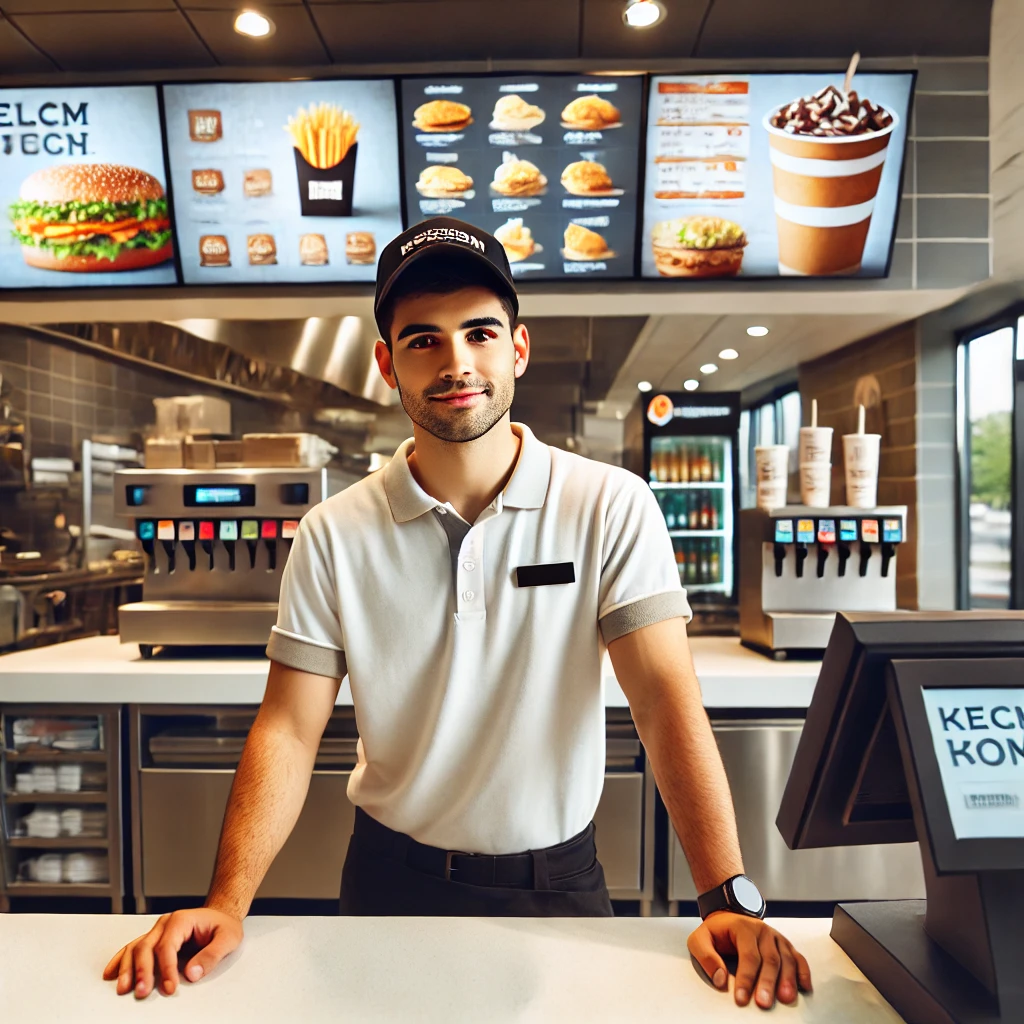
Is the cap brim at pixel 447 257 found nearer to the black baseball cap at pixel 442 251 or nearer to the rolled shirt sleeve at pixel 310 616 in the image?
the black baseball cap at pixel 442 251

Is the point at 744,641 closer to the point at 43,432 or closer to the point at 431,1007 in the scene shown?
the point at 431,1007

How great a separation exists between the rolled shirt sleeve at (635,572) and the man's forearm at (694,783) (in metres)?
0.12

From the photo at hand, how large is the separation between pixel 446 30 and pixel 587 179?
0.70 metres

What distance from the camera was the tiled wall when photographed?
9.95ft

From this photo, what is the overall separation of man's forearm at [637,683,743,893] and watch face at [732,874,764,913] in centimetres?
5

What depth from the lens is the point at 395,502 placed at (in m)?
1.32

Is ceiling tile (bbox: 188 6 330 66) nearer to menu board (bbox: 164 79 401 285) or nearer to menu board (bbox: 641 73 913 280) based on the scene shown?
menu board (bbox: 164 79 401 285)

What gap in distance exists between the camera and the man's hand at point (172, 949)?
0.80m

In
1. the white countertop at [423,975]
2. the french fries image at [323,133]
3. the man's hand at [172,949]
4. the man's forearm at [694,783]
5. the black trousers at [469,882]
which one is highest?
the french fries image at [323,133]

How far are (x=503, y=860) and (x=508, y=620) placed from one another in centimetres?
37

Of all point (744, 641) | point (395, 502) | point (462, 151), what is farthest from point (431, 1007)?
point (462, 151)

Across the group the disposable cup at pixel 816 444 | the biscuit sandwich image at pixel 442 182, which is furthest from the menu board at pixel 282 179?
the disposable cup at pixel 816 444

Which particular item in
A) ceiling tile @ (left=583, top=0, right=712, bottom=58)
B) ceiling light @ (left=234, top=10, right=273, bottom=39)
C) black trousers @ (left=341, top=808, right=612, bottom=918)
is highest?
ceiling light @ (left=234, top=10, right=273, bottom=39)

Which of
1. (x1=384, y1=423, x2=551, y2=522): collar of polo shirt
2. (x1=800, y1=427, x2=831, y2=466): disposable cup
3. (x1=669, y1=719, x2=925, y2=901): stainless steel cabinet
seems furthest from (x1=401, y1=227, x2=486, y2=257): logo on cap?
(x1=800, y1=427, x2=831, y2=466): disposable cup
